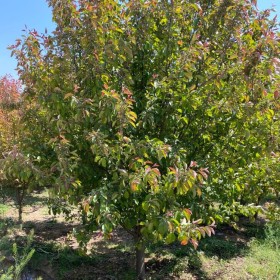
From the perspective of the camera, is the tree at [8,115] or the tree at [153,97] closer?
the tree at [153,97]

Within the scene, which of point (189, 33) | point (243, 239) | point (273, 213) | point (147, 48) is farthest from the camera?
point (243, 239)

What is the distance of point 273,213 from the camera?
5.11 meters

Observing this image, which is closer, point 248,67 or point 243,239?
point 248,67

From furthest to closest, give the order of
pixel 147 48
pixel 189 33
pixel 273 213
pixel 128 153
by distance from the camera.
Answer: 1. pixel 273 213
2. pixel 189 33
3. pixel 147 48
4. pixel 128 153

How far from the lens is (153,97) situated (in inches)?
124

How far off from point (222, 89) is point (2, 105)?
14.9ft

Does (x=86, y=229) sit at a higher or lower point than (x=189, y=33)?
lower

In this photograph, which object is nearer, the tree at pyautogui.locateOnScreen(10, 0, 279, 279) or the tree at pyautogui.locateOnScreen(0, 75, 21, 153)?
Answer: the tree at pyautogui.locateOnScreen(10, 0, 279, 279)

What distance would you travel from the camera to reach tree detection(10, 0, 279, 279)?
8.91 ft

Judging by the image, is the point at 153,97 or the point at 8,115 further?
the point at 8,115

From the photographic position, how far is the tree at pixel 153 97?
272cm

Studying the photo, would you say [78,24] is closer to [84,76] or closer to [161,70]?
[84,76]

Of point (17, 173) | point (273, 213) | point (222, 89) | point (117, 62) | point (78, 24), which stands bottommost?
point (273, 213)

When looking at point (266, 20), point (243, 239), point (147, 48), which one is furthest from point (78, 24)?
point (243, 239)
